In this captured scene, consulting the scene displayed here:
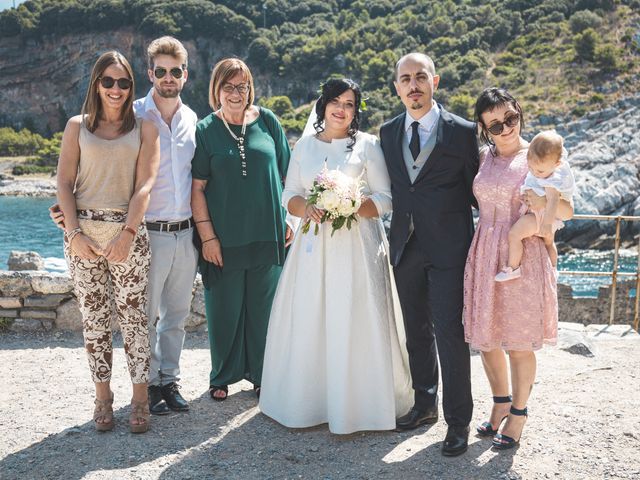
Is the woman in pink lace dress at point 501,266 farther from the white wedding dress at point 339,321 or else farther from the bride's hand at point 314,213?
the bride's hand at point 314,213

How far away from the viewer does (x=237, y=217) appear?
4578 mm

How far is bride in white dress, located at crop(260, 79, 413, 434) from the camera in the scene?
405cm

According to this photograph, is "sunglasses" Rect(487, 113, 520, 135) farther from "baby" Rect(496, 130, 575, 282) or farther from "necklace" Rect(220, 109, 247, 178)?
"necklace" Rect(220, 109, 247, 178)

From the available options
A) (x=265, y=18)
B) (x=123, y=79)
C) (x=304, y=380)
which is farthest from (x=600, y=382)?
(x=265, y=18)

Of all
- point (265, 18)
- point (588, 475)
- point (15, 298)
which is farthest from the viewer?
point (265, 18)

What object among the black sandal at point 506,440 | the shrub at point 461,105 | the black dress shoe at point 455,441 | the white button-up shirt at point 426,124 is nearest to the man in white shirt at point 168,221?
the white button-up shirt at point 426,124

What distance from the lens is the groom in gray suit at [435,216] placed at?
149 inches

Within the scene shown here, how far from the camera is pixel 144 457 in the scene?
3.78m

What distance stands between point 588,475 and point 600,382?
5.91 ft

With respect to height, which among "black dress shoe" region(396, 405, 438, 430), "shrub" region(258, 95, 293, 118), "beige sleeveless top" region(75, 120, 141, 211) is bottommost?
"black dress shoe" region(396, 405, 438, 430)

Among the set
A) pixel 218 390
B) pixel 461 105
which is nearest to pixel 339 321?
pixel 218 390

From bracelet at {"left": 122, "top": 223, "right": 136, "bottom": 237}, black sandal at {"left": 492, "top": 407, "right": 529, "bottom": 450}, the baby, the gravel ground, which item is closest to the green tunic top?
bracelet at {"left": 122, "top": 223, "right": 136, "bottom": 237}

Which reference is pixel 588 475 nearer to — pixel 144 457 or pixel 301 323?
pixel 301 323

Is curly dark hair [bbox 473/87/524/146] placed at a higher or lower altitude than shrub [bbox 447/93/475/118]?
lower
